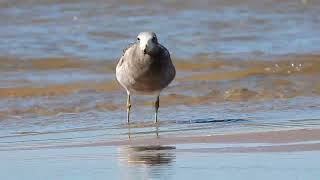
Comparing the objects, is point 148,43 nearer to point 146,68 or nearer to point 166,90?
point 146,68

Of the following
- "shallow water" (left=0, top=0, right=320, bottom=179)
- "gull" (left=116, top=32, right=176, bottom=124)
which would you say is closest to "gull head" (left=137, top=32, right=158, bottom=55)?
"gull" (left=116, top=32, right=176, bottom=124)

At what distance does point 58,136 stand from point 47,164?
1.55m

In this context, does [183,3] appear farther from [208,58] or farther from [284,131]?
[284,131]

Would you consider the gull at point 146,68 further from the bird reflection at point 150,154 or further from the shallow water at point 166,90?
the bird reflection at point 150,154

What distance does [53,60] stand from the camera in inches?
578

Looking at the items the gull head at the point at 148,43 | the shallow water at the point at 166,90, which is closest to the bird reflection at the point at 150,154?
the shallow water at the point at 166,90

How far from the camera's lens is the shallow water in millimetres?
7910

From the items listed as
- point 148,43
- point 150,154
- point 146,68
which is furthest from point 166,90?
point 150,154

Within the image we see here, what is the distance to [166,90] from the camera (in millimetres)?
12281

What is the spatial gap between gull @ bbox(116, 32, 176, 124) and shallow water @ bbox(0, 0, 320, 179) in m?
0.31

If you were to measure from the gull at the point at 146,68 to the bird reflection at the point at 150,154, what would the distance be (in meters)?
1.77

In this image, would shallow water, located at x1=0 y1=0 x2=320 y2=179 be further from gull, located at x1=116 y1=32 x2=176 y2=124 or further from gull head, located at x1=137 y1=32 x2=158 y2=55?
gull head, located at x1=137 y1=32 x2=158 y2=55

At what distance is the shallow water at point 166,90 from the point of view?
7910 mm

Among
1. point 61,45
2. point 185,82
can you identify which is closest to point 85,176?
point 185,82
